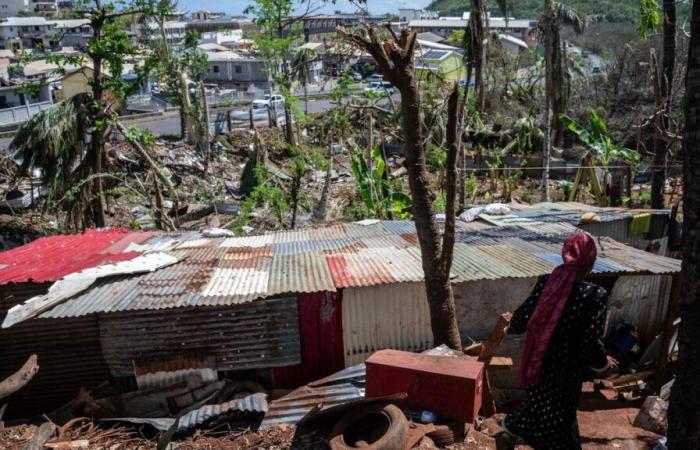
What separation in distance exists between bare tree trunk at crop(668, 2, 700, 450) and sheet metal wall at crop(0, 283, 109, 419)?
5.88 metres

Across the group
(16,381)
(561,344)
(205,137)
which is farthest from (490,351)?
(205,137)

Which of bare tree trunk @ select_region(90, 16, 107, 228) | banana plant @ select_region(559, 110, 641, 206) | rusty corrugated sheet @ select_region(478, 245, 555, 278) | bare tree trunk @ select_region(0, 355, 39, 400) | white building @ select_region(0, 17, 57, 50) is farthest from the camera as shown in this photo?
white building @ select_region(0, 17, 57, 50)

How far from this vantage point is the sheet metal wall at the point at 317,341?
21.7 ft

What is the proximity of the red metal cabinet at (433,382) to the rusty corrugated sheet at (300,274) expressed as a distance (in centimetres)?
162

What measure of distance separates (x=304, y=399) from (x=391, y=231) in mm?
3962

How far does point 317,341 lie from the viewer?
6.71m

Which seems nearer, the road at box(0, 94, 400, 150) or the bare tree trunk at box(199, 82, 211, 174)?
the bare tree trunk at box(199, 82, 211, 174)

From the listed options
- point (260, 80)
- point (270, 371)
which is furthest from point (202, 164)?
point (260, 80)

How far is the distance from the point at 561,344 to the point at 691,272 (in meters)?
0.92

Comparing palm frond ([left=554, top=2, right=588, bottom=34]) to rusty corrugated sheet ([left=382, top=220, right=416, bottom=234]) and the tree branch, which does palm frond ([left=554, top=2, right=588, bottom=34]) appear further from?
the tree branch

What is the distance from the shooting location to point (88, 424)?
233 inches

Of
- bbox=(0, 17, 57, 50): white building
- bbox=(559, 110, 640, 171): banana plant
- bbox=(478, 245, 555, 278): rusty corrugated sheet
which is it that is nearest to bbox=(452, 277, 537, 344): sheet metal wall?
bbox=(478, 245, 555, 278): rusty corrugated sheet

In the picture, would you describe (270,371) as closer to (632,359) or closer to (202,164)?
(632,359)

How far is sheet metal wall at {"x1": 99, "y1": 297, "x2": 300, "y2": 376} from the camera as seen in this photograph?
20.8 ft
